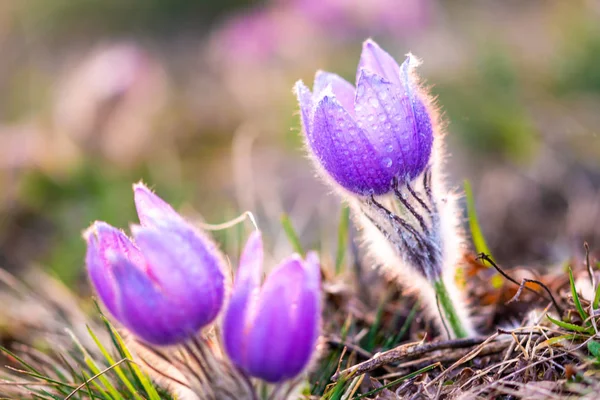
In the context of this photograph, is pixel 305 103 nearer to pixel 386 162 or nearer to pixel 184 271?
pixel 386 162

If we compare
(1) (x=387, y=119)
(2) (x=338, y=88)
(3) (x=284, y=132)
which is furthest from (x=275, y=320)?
(3) (x=284, y=132)

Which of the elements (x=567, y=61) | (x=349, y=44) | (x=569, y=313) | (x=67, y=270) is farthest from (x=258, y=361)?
(x=567, y=61)

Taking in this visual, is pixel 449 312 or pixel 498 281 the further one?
pixel 498 281

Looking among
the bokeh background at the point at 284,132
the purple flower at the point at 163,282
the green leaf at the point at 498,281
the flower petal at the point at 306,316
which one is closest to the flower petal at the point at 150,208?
the purple flower at the point at 163,282

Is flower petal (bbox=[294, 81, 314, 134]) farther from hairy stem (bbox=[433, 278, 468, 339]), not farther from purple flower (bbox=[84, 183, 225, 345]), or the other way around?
hairy stem (bbox=[433, 278, 468, 339])

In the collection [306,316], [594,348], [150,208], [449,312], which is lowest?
[594,348]

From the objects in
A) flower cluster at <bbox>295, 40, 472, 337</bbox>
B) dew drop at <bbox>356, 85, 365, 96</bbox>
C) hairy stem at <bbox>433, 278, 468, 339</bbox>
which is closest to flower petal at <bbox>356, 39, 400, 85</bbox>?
flower cluster at <bbox>295, 40, 472, 337</bbox>

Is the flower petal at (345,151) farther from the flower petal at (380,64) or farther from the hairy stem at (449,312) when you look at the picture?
the hairy stem at (449,312)
